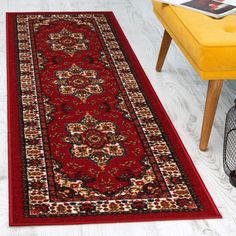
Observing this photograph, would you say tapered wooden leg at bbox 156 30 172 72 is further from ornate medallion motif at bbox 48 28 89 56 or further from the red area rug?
ornate medallion motif at bbox 48 28 89 56

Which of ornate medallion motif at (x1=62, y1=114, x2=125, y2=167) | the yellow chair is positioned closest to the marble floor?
the yellow chair

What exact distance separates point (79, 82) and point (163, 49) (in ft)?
1.65

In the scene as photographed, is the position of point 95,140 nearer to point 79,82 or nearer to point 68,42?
point 79,82

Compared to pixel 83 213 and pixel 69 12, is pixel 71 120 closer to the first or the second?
pixel 83 213

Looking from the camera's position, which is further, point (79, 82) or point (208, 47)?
point (79, 82)

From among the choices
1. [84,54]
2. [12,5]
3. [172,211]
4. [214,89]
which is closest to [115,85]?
[84,54]

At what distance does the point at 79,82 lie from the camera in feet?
10.7

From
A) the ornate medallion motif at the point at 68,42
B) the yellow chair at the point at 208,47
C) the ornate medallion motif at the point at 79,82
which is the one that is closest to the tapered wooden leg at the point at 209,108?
the yellow chair at the point at 208,47

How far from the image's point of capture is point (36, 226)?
2150 mm

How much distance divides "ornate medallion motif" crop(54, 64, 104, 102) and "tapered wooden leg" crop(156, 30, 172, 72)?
0.36 m

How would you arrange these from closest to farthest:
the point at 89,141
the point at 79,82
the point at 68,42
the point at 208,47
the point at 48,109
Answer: the point at 208,47 → the point at 89,141 → the point at 48,109 → the point at 79,82 → the point at 68,42

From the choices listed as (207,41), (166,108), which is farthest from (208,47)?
(166,108)

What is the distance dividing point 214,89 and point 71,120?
69 cm

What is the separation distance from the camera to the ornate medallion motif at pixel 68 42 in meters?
3.68
